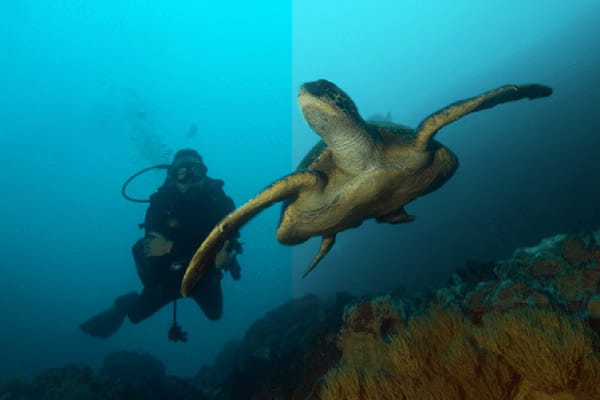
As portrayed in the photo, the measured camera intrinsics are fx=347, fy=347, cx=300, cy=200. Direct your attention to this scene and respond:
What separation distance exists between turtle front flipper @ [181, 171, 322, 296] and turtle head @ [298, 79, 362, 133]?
0.62m

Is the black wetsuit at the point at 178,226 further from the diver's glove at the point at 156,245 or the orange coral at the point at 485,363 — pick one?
the orange coral at the point at 485,363

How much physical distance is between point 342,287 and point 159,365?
37.6 feet

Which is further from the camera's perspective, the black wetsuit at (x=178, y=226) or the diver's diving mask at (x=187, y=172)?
the diver's diving mask at (x=187, y=172)

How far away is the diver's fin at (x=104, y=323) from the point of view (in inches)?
420

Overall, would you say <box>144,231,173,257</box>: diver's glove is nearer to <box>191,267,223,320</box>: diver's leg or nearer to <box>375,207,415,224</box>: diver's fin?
<box>191,267,223,320</box>: diver's leg

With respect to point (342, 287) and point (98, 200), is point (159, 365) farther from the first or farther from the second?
point (98, 200)

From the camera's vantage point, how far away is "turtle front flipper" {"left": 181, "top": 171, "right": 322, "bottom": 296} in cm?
344

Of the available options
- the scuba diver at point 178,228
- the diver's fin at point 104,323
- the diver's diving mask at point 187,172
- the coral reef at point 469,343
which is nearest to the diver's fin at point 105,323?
the diver's fin at point 104,323

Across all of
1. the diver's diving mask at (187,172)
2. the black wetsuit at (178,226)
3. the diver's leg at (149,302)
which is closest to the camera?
the black wetsuit at (178,226)

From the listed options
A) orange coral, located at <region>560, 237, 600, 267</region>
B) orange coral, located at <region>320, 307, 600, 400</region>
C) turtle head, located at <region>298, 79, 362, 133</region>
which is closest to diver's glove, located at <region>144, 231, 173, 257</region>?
turtle head, located at <region>298, 79, 362, 133</region>

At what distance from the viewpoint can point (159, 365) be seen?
51.4 feet

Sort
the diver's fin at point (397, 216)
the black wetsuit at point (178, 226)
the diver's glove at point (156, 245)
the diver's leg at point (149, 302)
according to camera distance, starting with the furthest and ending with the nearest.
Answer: the diver's leg at point (149, 302) → the black wetsuit at point (178, 226) → the diver's glove at point (156, 245) → the diver's fin at point (397, 216)

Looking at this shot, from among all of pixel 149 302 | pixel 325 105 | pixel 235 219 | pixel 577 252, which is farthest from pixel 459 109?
pixel 149 302

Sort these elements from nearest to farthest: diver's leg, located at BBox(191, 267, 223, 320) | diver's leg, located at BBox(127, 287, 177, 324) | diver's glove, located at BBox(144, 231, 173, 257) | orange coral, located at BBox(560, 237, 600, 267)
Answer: orange coral, located at BBox(560, 237, 600, 267), diver's glove, located at BBox(144, 231, 173, 257), diver's leg, located at BBox(127, 287, 177, 324), diver's leg, located at BBox(191, 267, 223, 320)
